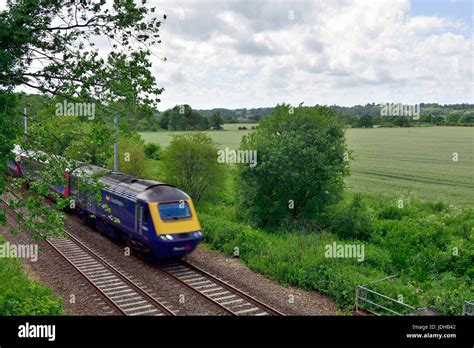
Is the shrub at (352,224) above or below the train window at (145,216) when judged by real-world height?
below

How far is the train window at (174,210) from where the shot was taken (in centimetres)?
1680

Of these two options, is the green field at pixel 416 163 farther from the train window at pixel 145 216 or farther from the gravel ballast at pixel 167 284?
the train window at pixel 145 216

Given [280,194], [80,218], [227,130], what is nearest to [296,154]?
[280,194]

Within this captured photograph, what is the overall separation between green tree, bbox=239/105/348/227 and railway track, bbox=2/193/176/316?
832 centimetres

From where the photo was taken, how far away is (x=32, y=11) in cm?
977

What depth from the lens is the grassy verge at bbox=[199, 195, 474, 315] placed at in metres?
14.4

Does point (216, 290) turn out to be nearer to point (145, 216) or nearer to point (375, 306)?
point (145, 216)

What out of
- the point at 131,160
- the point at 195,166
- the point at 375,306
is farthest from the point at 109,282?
the point at 131,160

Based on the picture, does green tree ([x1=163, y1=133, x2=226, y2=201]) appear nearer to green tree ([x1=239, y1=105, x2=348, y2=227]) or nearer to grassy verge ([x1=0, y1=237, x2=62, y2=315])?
green tree ([x1=239, y1=105, x2=348, y2=227])

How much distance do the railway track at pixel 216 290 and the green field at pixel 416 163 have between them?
1198 cm

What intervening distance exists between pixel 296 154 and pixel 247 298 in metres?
9.45

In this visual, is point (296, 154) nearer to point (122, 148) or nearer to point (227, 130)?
point (122, 148)

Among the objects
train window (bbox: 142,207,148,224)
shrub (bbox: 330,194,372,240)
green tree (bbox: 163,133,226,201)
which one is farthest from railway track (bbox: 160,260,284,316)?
green tree (bbox: 163,133,226,201)

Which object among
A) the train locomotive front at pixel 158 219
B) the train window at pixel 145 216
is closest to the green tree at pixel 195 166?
the train locomotive front at pixel 158 219
